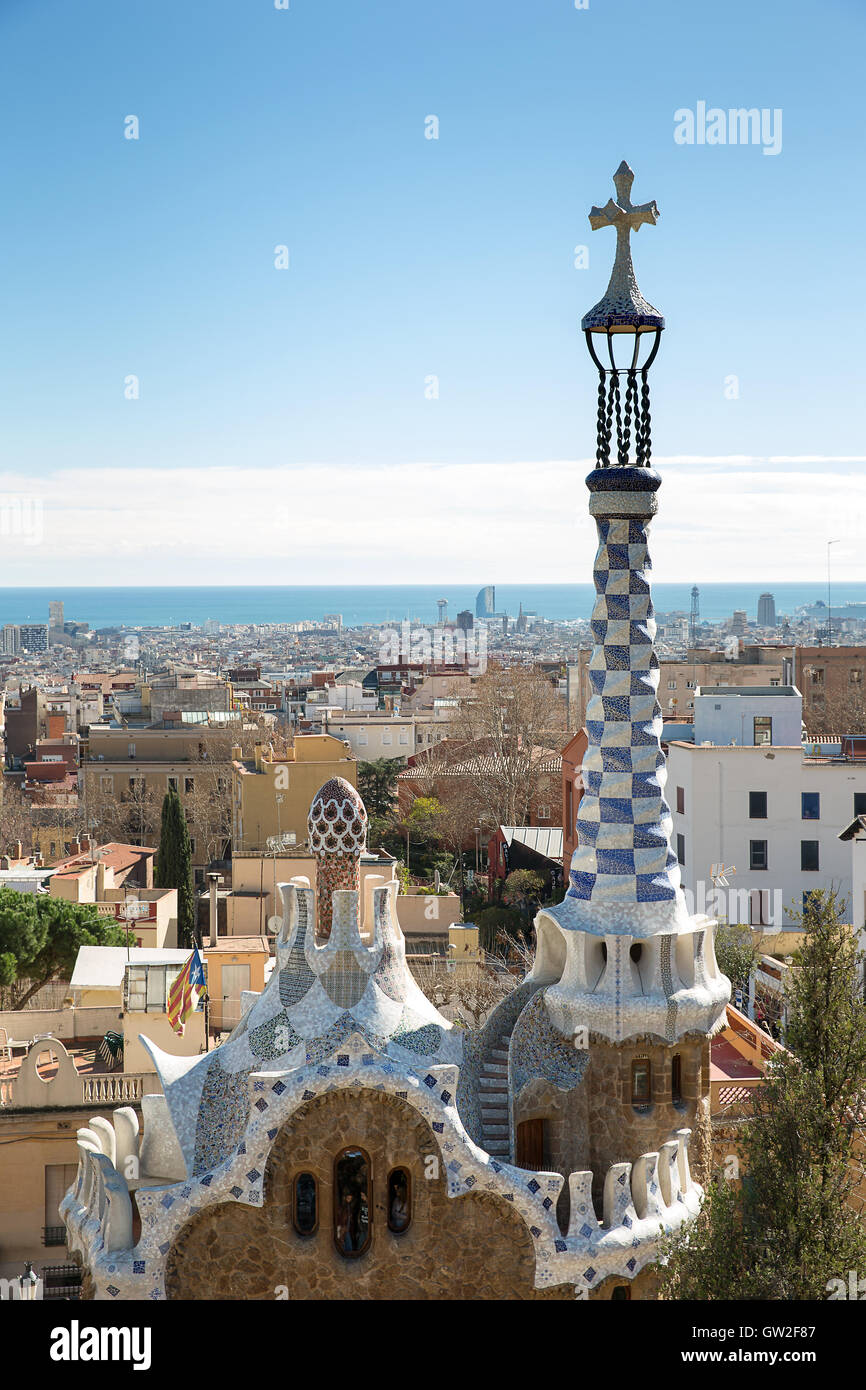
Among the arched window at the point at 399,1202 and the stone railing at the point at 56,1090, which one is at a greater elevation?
the arched window at the point at 399,1202

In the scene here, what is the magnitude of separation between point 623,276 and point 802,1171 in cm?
661

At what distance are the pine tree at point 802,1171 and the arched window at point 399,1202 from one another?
1733 millimetres

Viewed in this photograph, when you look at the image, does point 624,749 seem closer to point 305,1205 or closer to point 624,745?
point 624,745

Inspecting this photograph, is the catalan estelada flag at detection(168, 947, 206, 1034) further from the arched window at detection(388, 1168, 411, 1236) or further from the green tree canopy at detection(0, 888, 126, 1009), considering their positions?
the arched window at detection(388, 1168, 411, 1236)

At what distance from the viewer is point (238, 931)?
99.8ft

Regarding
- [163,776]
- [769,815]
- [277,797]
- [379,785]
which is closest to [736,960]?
[769,815]

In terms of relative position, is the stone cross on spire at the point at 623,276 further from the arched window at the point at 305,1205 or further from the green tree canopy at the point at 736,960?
the green tree canopy at the point at 736,960

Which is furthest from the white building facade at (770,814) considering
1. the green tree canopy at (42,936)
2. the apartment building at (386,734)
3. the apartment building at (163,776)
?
the apartment building at (386,734)

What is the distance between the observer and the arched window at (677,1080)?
10.7 meters

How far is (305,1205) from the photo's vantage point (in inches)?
376

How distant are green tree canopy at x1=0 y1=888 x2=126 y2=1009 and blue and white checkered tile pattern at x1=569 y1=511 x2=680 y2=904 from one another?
637 inches

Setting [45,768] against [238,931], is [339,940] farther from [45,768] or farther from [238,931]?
[45,768]
